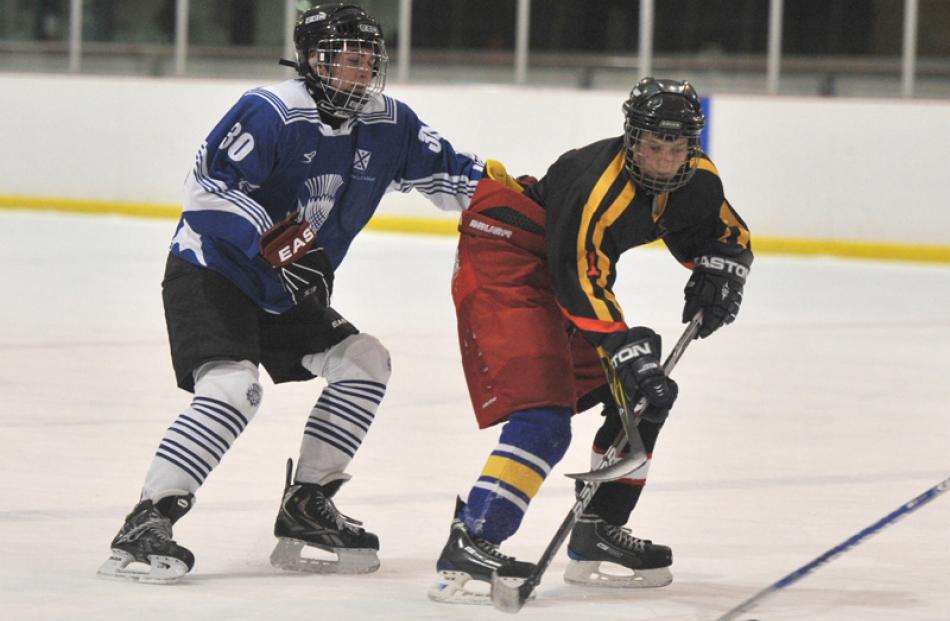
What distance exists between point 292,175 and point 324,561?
0.77 m

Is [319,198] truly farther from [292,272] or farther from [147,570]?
[147,570]

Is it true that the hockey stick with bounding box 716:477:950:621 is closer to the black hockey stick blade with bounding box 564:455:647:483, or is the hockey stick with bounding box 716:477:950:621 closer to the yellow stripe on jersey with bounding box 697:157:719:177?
the black hockey stick blade with bounding box 564:455:647:483

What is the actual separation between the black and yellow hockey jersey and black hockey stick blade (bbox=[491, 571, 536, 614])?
1.49 feet

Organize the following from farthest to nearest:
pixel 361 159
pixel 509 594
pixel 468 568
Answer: pixel 361 159 < pixel 468 568 < pixel 509 594

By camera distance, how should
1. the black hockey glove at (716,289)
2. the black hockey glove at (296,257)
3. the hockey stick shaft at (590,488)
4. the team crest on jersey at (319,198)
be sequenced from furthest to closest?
the team crest on jersey at (319,198), the black hockey glove at (716,289), the black hockey glove at (296,257), the hockey stick shaft at (590,488)

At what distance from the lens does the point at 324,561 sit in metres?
3.66

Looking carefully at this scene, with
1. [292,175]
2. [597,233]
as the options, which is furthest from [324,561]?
[597,233]

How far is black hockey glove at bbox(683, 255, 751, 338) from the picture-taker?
352cm

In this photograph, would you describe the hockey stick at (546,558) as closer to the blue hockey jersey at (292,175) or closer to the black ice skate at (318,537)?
the black ice skate at (318,537)

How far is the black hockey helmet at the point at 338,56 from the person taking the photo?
3.59m

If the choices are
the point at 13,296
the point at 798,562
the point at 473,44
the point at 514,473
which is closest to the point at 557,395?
the point at 514,473

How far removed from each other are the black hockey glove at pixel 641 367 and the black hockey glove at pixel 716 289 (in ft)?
0.87

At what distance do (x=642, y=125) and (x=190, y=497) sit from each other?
109cm

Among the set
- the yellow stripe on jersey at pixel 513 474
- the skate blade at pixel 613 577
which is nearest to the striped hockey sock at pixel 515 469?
the yellow stripe on jersey at pixel 513 474
